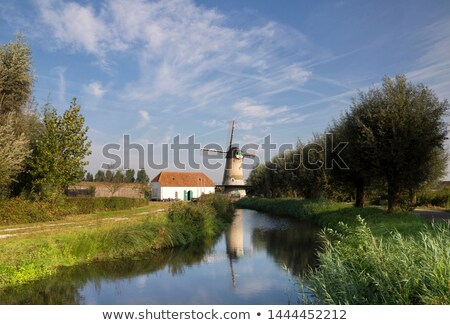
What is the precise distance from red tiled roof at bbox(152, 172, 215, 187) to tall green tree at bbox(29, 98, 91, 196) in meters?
38.5

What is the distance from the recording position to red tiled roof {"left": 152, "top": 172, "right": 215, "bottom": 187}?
6324 centimetres

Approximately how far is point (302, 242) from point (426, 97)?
9.66m

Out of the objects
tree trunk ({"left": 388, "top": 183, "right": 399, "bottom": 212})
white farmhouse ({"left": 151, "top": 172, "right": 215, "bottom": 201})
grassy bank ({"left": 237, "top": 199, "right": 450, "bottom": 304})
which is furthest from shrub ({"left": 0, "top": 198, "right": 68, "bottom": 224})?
white farmhouse ({"left": 151, "top": 172, "right": 215, "bottom": 201})

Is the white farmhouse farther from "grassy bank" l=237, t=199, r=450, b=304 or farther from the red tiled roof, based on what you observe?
"grassy bank" l=237, t=199, r=450, b=304

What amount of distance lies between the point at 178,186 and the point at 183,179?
2.32 metres

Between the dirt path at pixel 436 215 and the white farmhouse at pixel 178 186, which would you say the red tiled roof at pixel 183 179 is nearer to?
the white farmhouse at pixel 178 186

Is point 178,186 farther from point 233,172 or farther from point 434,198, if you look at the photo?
point 434,198

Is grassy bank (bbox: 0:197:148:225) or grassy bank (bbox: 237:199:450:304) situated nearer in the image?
grassy bank (bbox: 237:199:450:304)

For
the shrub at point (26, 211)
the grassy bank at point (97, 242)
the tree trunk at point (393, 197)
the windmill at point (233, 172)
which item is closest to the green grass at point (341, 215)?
the tree trunk at point (393, 197)

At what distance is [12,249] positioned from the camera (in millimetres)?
10953

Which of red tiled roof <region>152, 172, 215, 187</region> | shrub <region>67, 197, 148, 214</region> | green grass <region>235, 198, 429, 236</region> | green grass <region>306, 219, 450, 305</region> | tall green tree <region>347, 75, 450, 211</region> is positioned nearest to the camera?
green grass <region>306, 219, 450, 305</region>

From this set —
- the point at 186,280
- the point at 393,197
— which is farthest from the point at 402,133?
the point at 186,280

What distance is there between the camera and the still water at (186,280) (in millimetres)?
9016

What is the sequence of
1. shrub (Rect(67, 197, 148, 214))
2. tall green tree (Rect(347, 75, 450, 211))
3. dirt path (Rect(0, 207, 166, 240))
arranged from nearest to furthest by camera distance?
dirt path (Rect(0, 207, 166, 240)) < tall green tree (Rect(347, 75, 450, 211)) < shrub (Rect(67, 197, 148, 214))
